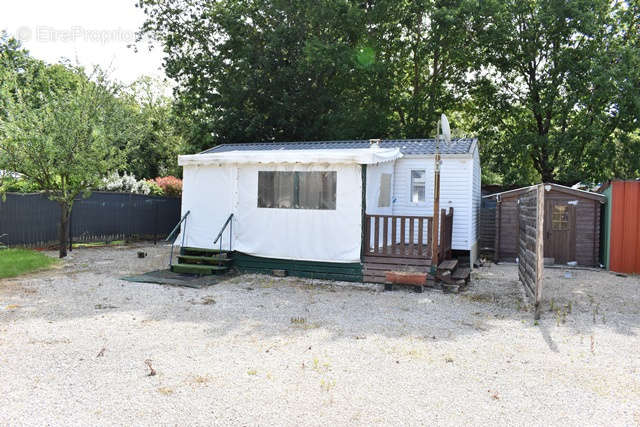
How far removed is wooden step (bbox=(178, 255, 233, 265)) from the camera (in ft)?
32.7

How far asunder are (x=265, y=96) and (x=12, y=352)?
18.2 m

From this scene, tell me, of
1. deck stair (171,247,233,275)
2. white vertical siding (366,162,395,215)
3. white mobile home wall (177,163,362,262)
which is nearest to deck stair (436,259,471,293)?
white mobile home wall (177,163,362,262)

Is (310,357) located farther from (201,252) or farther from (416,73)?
(416,73)

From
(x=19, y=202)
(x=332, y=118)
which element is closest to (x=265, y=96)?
(x=332, y=118)

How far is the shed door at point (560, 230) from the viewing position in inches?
493

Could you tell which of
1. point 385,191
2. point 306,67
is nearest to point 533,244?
point 385,191

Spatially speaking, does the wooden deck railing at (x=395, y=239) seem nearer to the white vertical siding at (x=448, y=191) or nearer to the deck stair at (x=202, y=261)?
the white vertical siding at (x=448, y=191)

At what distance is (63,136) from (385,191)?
7.58 meters

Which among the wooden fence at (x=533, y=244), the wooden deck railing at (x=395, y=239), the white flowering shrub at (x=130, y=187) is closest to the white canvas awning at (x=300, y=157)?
the wooden deck railing at (x=395, y=239)

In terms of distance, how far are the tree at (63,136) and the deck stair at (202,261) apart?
3.44 metres

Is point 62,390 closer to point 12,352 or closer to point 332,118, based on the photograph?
point 12,352

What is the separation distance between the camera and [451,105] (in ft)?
73.2

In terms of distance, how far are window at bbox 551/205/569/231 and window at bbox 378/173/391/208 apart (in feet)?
15.3

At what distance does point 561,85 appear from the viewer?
751 inches
